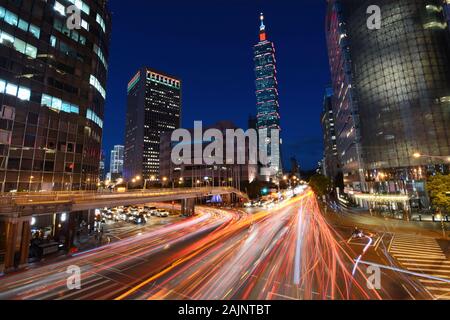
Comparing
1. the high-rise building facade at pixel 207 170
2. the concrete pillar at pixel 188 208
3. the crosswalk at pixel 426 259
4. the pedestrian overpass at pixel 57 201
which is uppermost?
the high-rise building facade at pixel 207 170

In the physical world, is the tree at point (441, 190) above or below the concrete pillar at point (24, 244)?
above

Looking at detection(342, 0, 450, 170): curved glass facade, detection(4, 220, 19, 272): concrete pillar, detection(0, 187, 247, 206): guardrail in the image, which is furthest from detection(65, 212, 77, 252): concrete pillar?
detection(342, 0, 450, 170): curved glass facade

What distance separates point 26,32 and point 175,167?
340 feet

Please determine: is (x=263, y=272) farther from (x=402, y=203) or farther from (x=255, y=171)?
(x=255, y=171)

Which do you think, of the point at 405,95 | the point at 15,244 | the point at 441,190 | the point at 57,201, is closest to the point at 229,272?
the point at 15,244

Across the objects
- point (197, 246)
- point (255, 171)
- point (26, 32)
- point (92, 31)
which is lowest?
point (197, 246)

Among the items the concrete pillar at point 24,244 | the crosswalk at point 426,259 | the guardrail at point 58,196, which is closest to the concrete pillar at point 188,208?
the guardrail at point 58,196

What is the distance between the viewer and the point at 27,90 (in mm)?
30016

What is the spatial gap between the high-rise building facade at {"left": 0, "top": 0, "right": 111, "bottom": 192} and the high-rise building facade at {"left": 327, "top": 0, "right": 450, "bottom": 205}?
6699 centimetres

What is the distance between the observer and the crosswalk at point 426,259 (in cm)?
1323

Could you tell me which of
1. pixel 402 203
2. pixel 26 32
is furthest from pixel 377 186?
pixel 26 32

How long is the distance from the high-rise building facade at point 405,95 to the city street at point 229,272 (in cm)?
3661

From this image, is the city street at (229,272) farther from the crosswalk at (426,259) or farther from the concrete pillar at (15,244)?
the concrete pillar at (15,244)
